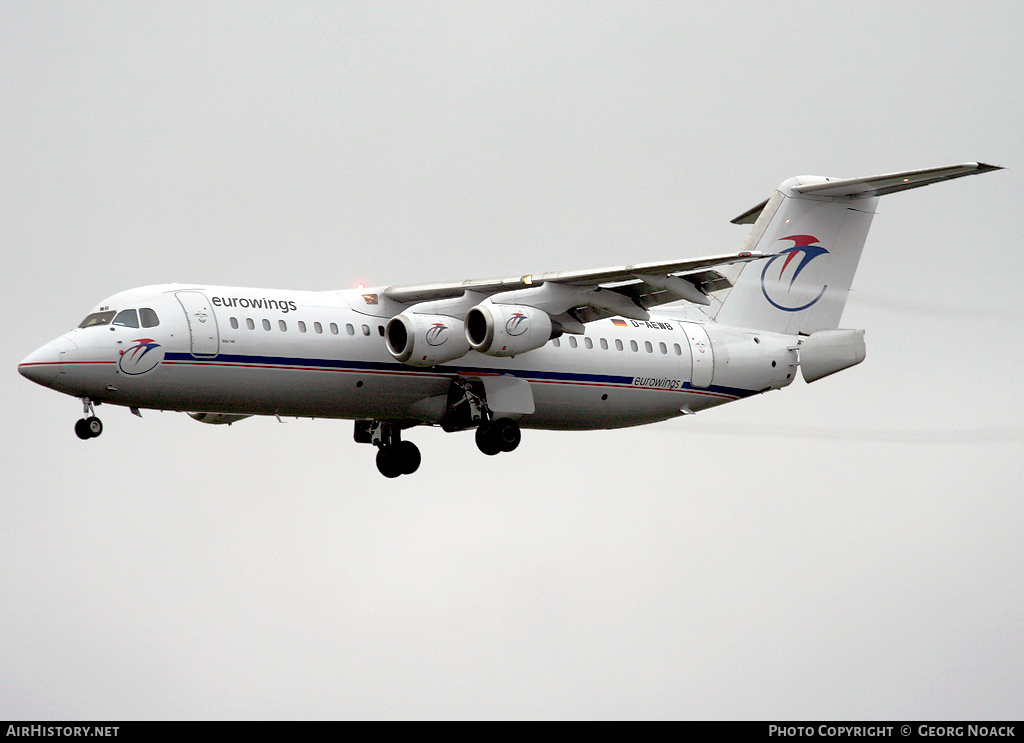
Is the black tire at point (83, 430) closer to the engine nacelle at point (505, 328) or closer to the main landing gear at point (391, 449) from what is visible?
the engine nacelle at point (505, 328)

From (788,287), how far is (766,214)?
1199 mm

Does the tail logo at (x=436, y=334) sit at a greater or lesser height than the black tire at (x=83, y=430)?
greater

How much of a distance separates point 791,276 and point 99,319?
10.9 m

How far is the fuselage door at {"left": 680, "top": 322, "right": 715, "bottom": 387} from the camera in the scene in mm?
25688

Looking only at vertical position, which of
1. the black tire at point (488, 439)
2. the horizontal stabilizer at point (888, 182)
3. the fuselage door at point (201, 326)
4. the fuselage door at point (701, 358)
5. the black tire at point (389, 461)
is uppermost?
the horizontal stabilizer at point (888, 182)

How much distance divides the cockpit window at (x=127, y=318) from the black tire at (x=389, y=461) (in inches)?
200

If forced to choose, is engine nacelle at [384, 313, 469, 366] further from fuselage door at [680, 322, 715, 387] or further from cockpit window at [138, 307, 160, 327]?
fuselage door at [680, 322, 715, 387]

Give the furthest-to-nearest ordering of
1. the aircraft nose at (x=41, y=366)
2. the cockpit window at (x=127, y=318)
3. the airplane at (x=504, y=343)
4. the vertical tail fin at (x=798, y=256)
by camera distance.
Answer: the vertical tail fin at (x=798, y=256), the airplane at (x=504, y=343), the cockpit window at (x=127, y=318), the aircraft nose at (x=41, y=366)

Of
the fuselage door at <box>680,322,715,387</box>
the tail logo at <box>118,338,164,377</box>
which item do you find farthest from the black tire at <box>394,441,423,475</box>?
the tail logo at <box>118,338,164,377</box>

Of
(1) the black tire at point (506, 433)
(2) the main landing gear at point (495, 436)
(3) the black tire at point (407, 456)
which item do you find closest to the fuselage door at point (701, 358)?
(1) the black tire at point (506, 433)

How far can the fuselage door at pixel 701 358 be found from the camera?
25688 millimetres
